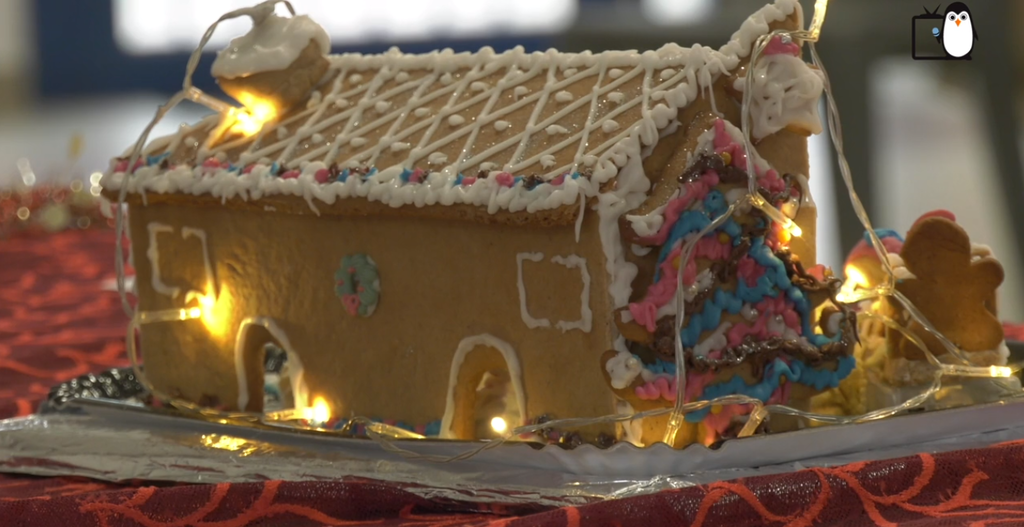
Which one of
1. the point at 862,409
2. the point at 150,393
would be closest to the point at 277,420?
the point at 150,393

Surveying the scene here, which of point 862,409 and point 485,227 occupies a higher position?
point 485,227

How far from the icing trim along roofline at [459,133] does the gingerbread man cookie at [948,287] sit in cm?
36

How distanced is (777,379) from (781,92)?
1.36 ft

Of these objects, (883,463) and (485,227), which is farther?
(485,227)

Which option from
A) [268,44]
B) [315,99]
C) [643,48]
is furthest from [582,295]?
[643,48]

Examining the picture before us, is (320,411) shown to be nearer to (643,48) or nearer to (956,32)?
(956,32)

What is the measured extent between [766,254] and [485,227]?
411 mm

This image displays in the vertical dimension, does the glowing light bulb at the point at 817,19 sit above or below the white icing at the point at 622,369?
above

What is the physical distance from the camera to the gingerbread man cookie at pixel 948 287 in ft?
6.57

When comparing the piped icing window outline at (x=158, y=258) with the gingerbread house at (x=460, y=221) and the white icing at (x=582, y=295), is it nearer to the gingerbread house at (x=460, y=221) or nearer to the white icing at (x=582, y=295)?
the gingerbread house at (x=460, y=221)

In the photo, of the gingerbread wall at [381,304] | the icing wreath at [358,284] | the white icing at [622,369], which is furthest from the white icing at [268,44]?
the white icing at [622,369]

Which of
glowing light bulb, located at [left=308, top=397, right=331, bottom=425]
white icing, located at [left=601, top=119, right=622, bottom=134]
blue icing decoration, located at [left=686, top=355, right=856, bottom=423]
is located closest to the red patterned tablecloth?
blue icing decoration, located at [left=686, top=355, right=856, bottom=423]

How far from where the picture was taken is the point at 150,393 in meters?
2.38

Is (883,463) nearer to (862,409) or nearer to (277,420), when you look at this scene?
(862,409)
